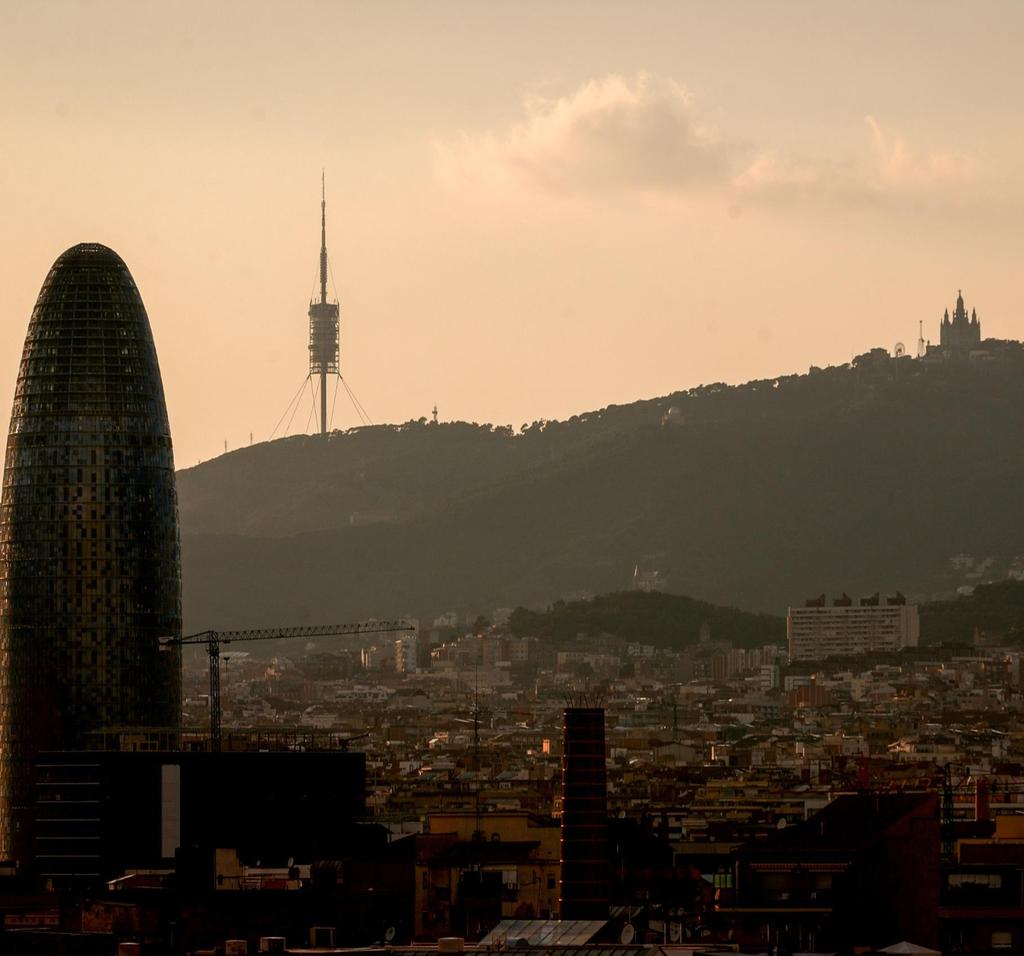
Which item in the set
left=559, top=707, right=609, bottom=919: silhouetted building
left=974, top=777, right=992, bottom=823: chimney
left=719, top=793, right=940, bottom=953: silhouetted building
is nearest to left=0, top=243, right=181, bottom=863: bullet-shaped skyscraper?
left=974, top=777, right=992, bottom=823: chimney

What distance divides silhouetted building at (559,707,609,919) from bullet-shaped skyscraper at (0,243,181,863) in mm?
85720

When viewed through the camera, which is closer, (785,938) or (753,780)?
(785,938)

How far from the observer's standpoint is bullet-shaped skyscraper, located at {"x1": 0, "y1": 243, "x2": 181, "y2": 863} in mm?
170375

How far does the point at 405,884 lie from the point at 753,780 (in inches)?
3759

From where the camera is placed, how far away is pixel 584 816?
84.4m

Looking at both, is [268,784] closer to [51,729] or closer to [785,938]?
[51,729]

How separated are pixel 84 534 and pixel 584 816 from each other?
8875cm

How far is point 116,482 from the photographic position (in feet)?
561

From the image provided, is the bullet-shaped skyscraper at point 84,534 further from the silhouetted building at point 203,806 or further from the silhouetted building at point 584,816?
the silhouetted building at point 584,816

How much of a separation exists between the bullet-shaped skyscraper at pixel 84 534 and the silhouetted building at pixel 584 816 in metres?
85.7

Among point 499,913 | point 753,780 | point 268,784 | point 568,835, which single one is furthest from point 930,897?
point 753,780

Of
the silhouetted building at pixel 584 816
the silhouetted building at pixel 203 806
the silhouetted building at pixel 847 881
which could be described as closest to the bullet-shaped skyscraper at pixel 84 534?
the silhouetted building at pixel 203 806

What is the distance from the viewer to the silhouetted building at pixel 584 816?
81500 millimetres

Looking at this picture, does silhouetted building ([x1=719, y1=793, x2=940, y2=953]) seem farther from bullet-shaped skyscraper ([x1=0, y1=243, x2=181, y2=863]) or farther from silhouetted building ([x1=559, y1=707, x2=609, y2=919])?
bullet-shaped skyscraper ([x1=0, y1=243, x2=181, y2=863])
